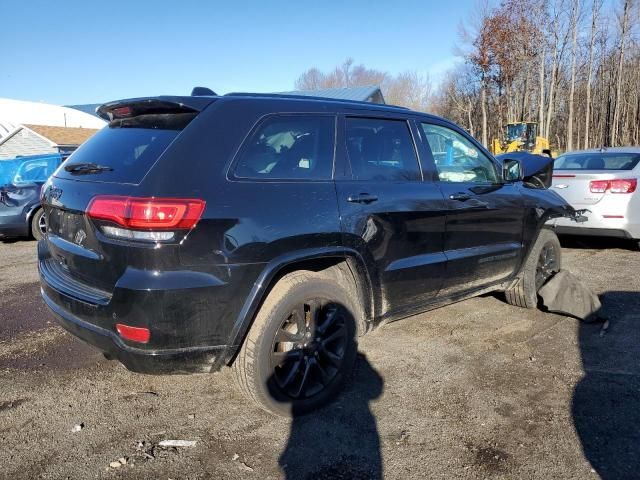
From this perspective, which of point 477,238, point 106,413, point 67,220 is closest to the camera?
point 67,220

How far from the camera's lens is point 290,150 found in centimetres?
306

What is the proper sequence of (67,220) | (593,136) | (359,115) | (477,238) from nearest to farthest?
(67,220)
(359,115)
(477,238)
(593,136)

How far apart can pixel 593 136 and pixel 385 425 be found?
47246 millimetres

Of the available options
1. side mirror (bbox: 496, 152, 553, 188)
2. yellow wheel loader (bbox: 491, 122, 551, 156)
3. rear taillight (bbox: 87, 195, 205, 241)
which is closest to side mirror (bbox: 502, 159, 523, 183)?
side mirror (bbox: 496, 152, 553, 188)

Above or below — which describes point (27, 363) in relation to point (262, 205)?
below

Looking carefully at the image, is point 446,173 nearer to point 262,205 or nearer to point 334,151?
point 334,151

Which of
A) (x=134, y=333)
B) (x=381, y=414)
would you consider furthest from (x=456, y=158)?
(x=134, y=333)

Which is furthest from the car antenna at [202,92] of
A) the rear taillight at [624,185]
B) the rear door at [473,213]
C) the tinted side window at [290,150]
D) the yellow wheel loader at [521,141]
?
the yellow wheel loader at [521,141]

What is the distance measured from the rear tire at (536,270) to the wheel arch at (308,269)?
2154 millimetres

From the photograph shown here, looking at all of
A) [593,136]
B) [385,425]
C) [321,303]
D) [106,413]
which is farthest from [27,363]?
[593,136]

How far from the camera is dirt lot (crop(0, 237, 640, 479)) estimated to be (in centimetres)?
263

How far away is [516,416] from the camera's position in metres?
3.09

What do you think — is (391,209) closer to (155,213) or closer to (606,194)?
(155,213)

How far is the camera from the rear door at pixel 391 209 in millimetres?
3225
